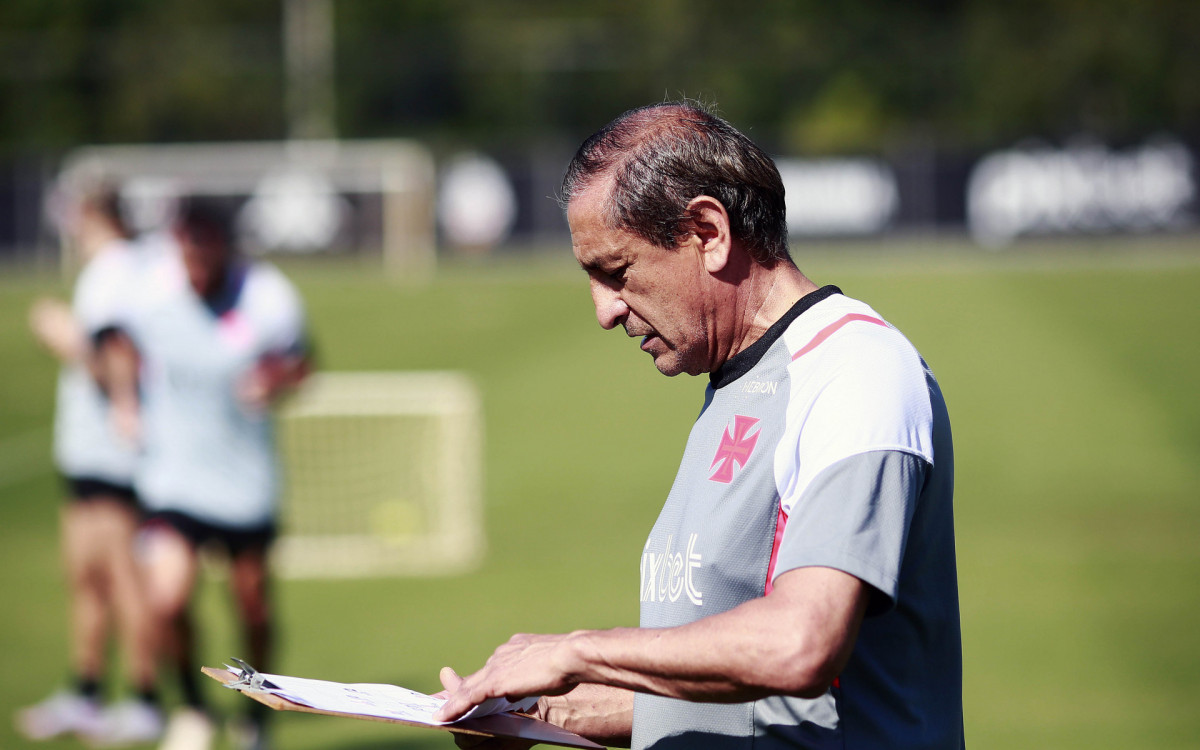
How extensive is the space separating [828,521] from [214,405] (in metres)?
4.80

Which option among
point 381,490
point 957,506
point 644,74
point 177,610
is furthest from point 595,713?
point 644,74

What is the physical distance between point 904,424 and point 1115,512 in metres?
9.23

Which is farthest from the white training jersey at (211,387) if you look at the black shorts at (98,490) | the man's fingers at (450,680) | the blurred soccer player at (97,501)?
the man's fingers at (450,680)

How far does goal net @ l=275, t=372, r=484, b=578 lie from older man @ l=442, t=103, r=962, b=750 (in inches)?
280

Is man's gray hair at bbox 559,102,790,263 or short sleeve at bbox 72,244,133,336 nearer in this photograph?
man's gray hair at bbox 559,102,790,263

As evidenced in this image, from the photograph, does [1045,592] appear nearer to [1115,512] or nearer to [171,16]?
[1115,512]

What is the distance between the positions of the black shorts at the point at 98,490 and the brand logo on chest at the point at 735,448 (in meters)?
5.28

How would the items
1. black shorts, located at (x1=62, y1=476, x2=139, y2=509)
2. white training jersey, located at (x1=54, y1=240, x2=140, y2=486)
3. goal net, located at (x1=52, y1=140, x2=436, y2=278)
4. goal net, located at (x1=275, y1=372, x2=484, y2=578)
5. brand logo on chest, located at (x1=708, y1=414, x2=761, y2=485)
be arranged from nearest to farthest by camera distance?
brand logo on chest, located at (x1=708, y1=414, x2=761, y2=485) → white training jersey, located at (x1=54, y1=240, x2=140, y2=486) → black shorts, located at (x1=62, y1=476, x2=139, y2=509) → goal net, located at (x1=275, y1=372, x2=484, y2=578) → goal net, located at (x1=52, y1=140, x2=436, y2=278)

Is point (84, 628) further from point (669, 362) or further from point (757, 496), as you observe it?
point (757, 496)

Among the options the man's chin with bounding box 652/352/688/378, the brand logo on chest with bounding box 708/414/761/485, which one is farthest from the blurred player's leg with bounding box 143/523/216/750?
the brand logo on chest with bounding box 708/414/761/485

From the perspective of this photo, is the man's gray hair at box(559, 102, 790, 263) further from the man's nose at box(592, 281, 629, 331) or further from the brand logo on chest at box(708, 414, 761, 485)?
the brand logo on chest at box(708, 414, 761, 485)

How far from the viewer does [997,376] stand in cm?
1598

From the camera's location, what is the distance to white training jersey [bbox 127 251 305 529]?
6062 mm

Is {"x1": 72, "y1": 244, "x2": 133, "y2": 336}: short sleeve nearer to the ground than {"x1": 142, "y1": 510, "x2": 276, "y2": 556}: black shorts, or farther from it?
farther from it
